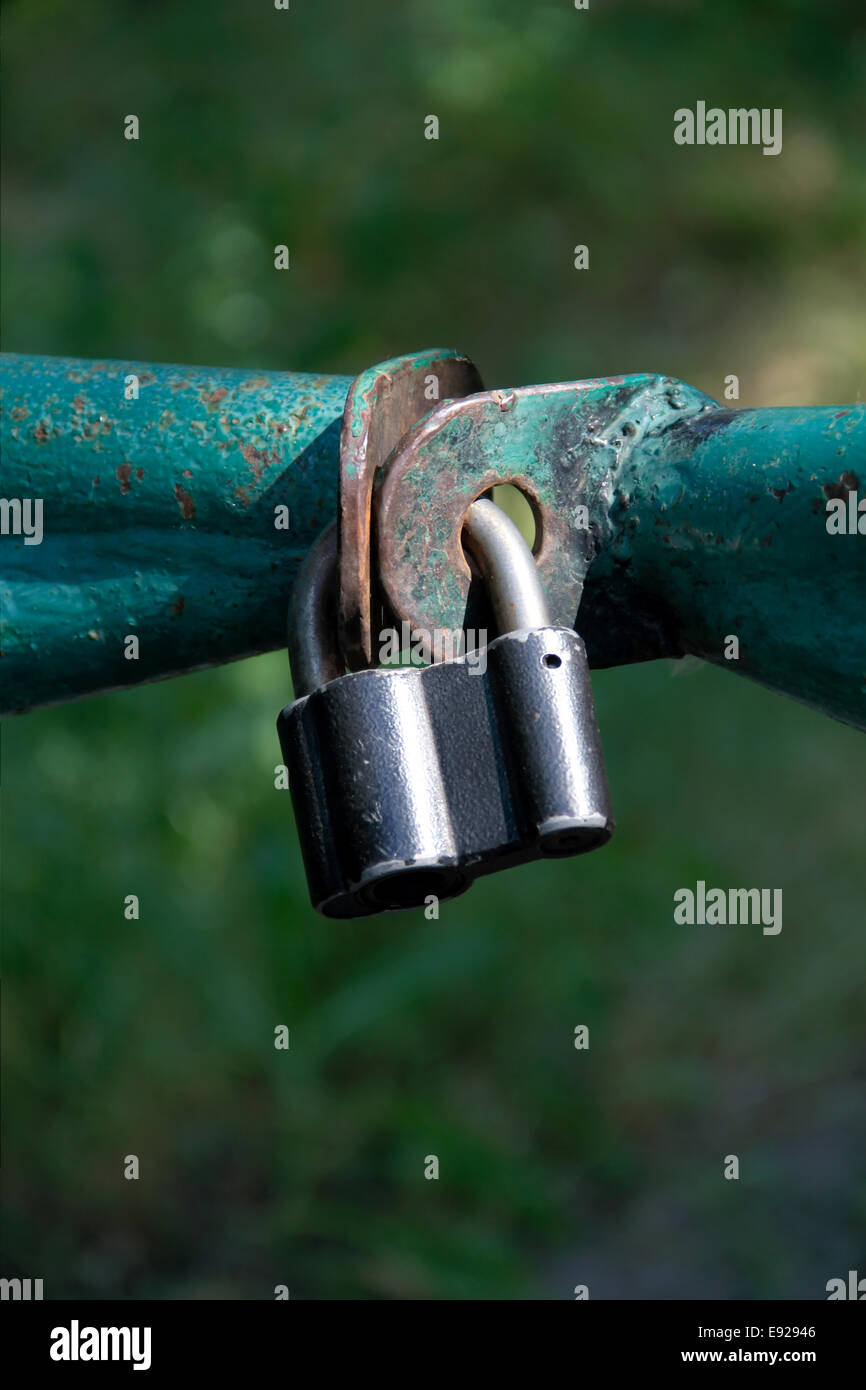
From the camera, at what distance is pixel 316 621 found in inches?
34.8

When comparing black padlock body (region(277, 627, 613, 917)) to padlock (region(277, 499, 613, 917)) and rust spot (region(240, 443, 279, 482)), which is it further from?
rust spot (region(240, 443, 279, 482))

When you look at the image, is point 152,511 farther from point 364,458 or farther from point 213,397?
point 364,458

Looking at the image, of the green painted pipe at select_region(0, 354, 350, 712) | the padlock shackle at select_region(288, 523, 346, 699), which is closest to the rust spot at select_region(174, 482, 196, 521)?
the green painted pipe at select_region(0, 354, 350, 712)

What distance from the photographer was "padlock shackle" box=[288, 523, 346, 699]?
875 mm

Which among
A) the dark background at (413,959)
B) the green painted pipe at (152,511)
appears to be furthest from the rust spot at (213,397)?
the dark background at (413,959)

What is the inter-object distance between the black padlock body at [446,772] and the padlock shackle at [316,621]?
1.4 inches

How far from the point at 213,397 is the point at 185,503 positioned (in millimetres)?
65

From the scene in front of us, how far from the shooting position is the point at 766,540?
81 centimetres

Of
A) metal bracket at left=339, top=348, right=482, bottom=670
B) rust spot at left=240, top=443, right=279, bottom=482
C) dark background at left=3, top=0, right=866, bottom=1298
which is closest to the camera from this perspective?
metal bracket at left=339, top=348, right=482, bottom=670

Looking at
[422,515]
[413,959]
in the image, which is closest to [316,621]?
[422,515]

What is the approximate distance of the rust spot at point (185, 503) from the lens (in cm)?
96

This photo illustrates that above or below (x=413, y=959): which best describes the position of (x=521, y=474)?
below

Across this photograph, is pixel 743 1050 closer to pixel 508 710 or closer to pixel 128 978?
pixel 128 978

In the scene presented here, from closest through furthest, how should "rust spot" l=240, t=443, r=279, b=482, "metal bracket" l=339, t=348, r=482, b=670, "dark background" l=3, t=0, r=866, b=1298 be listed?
"metal bracket" l=339, t=348, r=482, b=670, "rust spot" l=240, t=443, r=279, b=482, "dark background" l=3, t=0, r=866, b=1298
